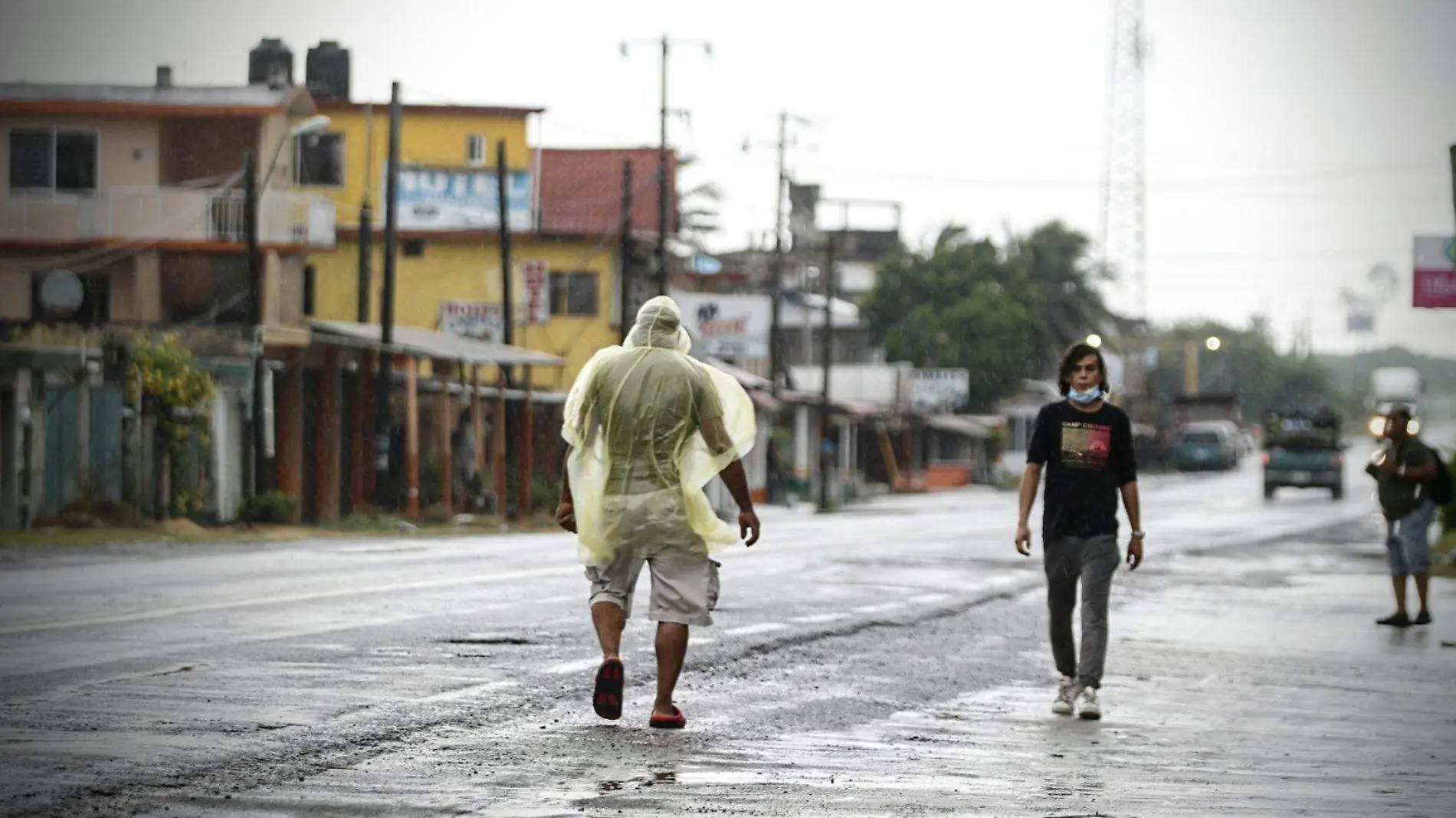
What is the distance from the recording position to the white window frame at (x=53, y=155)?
4206 cm

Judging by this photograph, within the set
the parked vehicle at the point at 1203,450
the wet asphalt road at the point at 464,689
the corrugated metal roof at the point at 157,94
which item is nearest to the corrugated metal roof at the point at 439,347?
the corrugated metal roof at the point at 157,94

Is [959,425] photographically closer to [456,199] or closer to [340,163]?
[456,199]

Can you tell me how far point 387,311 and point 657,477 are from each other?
28306 mm

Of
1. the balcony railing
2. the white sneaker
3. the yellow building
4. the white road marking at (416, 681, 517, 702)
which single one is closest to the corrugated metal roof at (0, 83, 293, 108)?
the balcony railing

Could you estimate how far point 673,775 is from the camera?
7.66 m

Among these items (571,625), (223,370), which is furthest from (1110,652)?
(223,370)

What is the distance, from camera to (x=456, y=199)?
54.2 meters

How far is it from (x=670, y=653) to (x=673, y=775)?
1538mm

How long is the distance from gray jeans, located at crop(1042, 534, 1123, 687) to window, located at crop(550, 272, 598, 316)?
46.4m

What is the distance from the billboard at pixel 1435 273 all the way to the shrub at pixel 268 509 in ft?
54.7

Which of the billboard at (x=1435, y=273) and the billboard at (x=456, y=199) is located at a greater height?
the billboard at (x=456, y=199)

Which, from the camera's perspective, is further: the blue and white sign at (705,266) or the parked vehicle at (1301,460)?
the blue and white sign at (705,266)

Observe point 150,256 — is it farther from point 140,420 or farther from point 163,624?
point 163,624

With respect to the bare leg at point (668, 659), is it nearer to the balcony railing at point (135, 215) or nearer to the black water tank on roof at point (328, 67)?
the balcony railing at point (135, 215)
